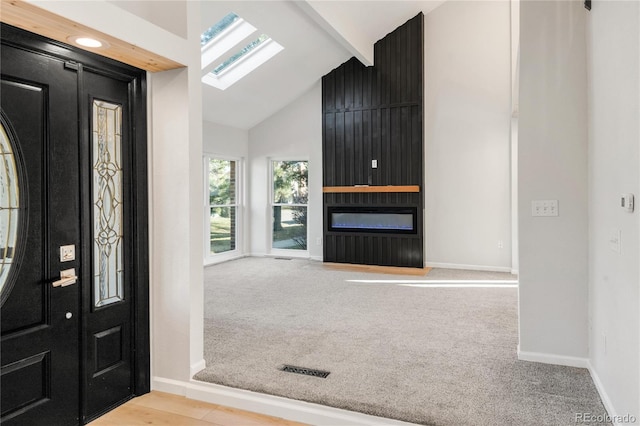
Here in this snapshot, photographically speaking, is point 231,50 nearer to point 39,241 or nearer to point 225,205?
point 225,205

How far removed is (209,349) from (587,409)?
2436mm

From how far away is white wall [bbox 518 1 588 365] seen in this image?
2.84 metres

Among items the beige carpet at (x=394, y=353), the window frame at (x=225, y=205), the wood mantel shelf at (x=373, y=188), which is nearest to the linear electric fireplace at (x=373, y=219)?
the wood mantel shelf at (x=373, y=188)

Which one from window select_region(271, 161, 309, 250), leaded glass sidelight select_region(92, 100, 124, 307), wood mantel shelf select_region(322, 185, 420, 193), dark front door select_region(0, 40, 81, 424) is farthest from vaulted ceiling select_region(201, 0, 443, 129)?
dark front door select_region(0, 40, 81, 424)

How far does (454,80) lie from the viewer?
22.0 ft

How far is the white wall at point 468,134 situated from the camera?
21.1ft

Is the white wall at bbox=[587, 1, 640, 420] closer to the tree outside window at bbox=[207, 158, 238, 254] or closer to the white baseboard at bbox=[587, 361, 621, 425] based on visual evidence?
the white baseboard at bbox=[587, 361, 621, 425]

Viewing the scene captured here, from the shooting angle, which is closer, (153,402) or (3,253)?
(3,253)

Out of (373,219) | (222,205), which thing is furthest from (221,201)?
(373,219)

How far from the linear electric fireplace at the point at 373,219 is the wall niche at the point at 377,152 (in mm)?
16

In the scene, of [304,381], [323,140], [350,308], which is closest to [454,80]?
[323,140]

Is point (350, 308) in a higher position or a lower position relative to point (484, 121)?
lower

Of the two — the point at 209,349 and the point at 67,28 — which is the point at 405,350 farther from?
the point at 67,28

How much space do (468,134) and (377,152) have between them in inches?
55.4
